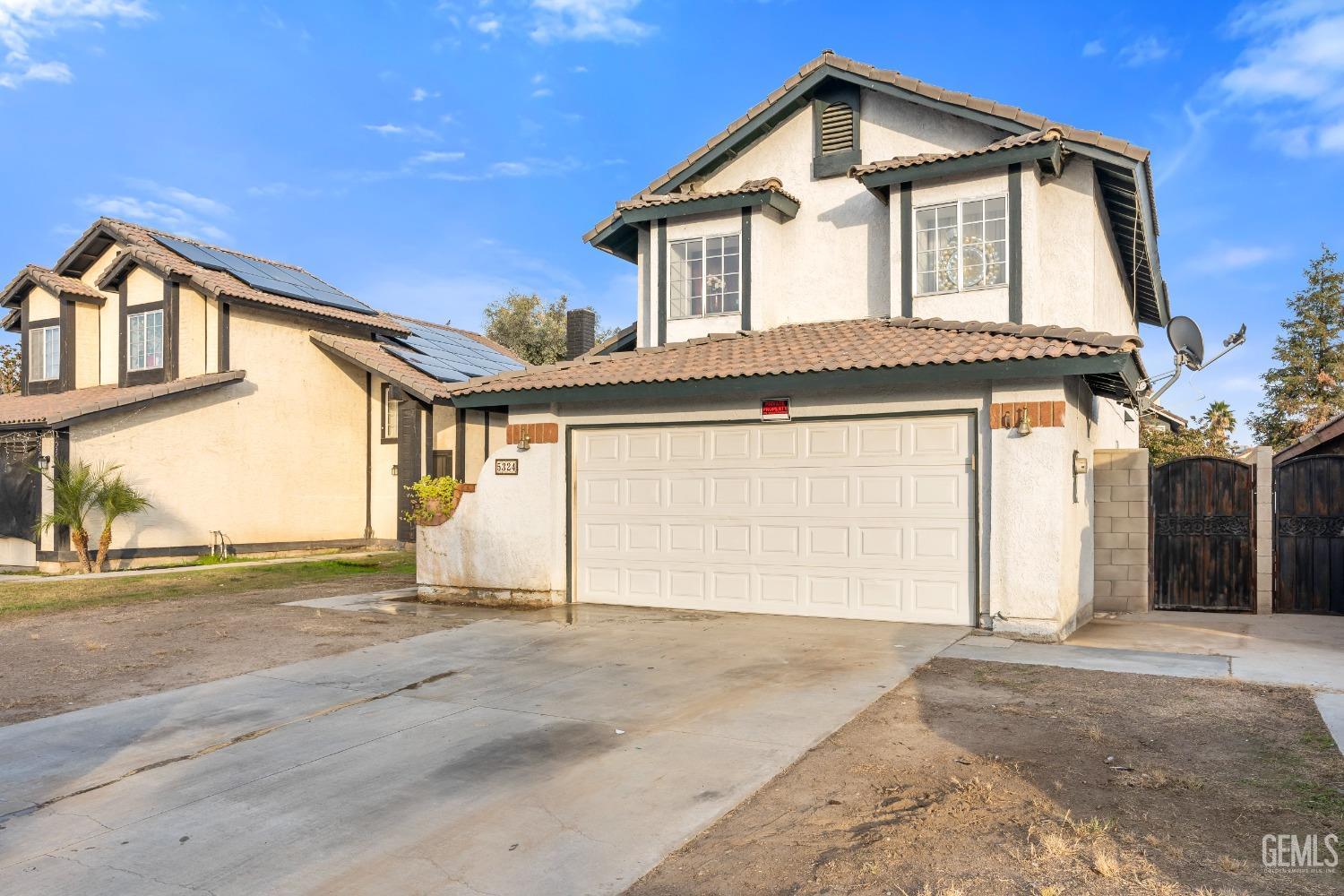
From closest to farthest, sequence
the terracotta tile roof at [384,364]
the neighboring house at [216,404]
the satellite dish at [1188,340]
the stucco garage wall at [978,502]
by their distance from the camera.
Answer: the stucco garage wall at [978,502] → the satellite dish at [1188,340] → the neighboring house at [216,404] → the terracotta tile roof at [384,364]

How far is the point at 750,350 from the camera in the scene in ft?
40.5

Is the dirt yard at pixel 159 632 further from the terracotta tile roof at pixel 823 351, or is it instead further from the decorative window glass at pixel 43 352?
the decorative window glass at pixel 43 352

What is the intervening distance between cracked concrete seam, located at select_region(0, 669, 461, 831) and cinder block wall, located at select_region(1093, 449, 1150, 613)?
907 cm

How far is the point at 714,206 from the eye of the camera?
13.8 metres

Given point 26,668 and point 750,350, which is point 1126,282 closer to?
point 750,350

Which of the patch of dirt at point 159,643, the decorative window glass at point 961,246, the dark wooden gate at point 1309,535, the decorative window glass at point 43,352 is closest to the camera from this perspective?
the patch of dirt at point 159,643

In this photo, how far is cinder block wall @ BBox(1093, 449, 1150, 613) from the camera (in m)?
12.5

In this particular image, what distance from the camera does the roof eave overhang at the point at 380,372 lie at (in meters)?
20.9

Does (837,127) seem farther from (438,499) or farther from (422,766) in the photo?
(422,766)

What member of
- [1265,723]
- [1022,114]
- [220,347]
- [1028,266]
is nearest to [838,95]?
[1022,114]

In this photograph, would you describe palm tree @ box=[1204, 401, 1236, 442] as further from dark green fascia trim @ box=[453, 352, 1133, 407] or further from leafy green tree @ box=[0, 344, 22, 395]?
leafy green tree @ box=[0, 344, 22, 395]

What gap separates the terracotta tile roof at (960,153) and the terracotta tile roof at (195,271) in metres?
14.5

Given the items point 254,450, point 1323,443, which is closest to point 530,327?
point 254,450

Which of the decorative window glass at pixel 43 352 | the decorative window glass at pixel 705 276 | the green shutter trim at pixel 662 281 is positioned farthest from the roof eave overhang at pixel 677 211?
the decorative window glass at pixel 43 352
